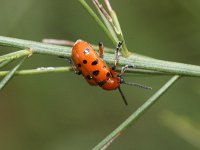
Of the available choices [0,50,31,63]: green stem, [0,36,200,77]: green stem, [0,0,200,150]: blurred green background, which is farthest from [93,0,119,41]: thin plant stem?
[0,0,200,150]: blurred green background

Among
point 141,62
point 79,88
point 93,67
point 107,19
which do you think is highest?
point 107,19

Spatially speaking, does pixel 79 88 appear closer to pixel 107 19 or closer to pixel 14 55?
pixel 107 19

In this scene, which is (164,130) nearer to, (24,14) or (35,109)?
(35,109)

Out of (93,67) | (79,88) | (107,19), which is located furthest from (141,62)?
(79,88)

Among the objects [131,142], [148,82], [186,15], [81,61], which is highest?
[81,61]

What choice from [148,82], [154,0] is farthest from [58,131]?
[154,0]

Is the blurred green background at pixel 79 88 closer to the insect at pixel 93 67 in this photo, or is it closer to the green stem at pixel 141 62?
the insect at pixel 93 67

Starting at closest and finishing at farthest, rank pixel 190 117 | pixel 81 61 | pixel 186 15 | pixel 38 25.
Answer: pixel 81 61, pixel 190 117, pixel 186 15, pixel 38 25
